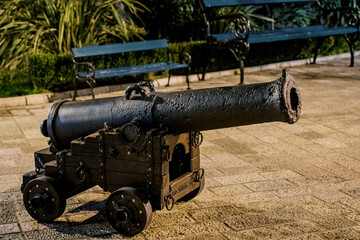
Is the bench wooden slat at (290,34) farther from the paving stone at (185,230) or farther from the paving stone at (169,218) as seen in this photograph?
the paving stone at (185,230)

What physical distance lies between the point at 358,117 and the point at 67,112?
14.8ft

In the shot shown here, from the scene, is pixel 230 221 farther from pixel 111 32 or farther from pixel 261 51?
pixel 261 51

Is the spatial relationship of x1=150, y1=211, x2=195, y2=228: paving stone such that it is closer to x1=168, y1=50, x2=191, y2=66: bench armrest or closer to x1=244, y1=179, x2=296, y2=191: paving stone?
x1=244, y1=179, x2=296, y2=191: paving stone

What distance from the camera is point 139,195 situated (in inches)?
160

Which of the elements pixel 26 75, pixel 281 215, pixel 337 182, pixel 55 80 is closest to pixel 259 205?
pixel 281 215

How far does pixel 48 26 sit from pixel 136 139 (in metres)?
5.98

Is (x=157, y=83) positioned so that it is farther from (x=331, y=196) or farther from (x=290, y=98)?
(x=290, y=98)

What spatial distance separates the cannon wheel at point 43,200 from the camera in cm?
431

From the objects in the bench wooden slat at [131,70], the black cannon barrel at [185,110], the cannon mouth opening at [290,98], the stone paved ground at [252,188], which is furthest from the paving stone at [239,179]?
the bench wooden slat at [131,70]

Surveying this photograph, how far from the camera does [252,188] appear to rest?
512 centimetres

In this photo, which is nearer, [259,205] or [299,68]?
[259,205]

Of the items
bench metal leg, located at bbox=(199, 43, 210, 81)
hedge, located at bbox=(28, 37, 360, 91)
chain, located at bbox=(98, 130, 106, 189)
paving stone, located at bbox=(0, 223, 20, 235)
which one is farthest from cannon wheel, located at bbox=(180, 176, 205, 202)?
bench metal leg, located at bbox=(199, 43, 210, 81)

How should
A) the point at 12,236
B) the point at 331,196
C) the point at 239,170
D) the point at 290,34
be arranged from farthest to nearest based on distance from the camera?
1. the point at 290,34
2. the point at 239,170
3. the point at 331,196
4. the point at 12,236

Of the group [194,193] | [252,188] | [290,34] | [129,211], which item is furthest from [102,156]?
[290,34]
